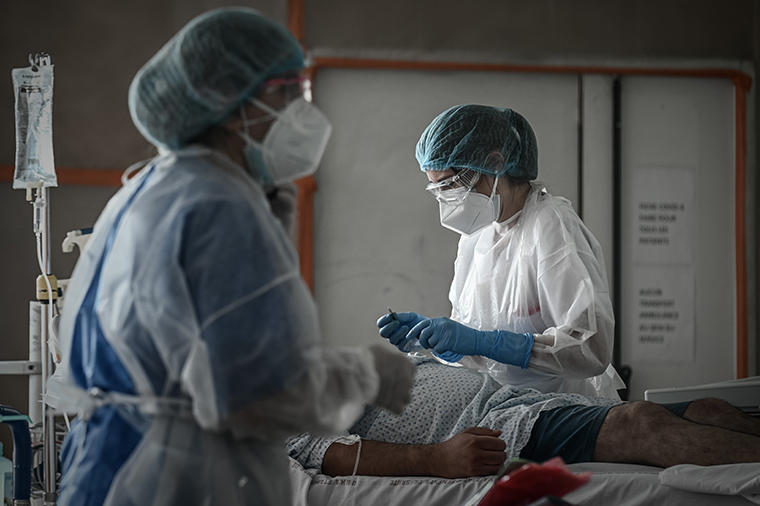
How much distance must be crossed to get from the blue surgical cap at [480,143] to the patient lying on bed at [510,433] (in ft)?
1.99

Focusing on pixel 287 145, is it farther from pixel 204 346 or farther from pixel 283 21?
pixel 283 21

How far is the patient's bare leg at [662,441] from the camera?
1.44 m

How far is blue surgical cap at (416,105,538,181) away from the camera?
194 cm

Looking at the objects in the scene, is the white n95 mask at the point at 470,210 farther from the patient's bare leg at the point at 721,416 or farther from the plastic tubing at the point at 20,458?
the plastic tubing at the point at 20,458

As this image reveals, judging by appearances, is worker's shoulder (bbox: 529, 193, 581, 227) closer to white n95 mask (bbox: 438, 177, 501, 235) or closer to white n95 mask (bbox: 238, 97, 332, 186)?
white n95 mask (bbox: 438, 177, 501, 235)

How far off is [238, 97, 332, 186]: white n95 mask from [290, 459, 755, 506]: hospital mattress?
31.0 inches

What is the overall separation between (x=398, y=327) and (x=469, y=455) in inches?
19.0

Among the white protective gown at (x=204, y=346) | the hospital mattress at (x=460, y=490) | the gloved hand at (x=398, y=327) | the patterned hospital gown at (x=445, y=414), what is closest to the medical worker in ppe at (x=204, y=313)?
the white protective gown at (x=204, y=346)

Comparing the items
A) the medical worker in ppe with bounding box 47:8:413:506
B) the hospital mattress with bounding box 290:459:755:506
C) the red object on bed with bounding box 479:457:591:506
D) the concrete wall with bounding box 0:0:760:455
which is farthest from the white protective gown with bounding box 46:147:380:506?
the concrete wall with bounding box 0:0:760:455

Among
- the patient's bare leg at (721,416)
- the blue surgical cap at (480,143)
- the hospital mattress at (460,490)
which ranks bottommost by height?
the hospital mattress at (460,490)

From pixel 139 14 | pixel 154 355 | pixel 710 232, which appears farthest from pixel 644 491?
pixel 139 14

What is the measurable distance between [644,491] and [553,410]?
0.95 feet

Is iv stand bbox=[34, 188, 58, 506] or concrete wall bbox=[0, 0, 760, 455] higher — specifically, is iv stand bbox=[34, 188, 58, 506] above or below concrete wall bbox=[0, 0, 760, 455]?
below

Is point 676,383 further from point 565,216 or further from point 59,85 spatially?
point 59,85
